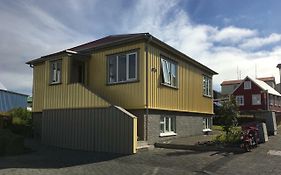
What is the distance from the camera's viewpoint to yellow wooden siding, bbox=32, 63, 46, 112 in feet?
80.6

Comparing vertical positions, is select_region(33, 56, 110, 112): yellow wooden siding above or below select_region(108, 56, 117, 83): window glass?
below

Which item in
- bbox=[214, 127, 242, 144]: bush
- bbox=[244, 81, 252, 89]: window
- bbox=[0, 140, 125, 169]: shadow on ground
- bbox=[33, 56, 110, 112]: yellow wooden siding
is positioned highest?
bbox=[244, 81, 252, 89]: window

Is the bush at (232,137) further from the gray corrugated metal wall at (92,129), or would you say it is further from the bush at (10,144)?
the bush at (10,144)

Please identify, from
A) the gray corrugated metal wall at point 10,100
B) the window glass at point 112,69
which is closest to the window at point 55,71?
the window glass at point 112,69

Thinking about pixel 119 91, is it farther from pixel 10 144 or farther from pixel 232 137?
pixel 232 137

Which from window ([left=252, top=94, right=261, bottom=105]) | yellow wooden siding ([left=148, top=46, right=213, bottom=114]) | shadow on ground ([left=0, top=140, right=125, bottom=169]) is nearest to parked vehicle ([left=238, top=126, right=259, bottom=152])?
yellow wooden siding ([left=148, top=46, right=213, bottom=114])

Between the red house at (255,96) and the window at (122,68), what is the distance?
157 ft

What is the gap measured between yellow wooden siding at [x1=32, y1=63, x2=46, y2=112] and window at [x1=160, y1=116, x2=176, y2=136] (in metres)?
→ 9.10

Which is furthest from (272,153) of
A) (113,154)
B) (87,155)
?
(87,155)

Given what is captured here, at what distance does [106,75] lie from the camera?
20031mm

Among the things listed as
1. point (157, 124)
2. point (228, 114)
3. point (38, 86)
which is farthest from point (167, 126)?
point (38, 86)

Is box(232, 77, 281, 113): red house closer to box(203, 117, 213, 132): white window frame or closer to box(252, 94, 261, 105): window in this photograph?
box(252, 94, 261, 105): window

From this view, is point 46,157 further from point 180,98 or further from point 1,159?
point 180,98

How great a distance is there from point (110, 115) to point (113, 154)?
187 centimetres
